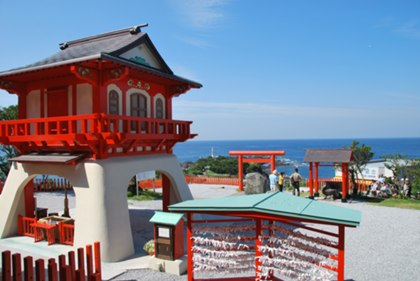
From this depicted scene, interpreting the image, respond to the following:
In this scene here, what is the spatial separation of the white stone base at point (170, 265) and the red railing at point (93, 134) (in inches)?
143

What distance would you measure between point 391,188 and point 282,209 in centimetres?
1938

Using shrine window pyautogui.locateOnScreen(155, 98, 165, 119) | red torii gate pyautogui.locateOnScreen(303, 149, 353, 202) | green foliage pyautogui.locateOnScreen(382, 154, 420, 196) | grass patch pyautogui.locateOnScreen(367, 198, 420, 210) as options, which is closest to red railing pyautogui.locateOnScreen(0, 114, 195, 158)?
shrine window pyautogui.locateOnScreen(155, 98, 165, 119)

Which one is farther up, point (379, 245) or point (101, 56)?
point (101, 56)

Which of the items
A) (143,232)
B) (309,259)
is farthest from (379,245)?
(143,232)

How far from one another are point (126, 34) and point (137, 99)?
9.52 feet

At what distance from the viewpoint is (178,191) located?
45.2ft

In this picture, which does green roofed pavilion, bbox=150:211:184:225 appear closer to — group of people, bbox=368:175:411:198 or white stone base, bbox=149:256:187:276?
white stone base, bbox=149:256:187:276

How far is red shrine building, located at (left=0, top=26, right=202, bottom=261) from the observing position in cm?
1002

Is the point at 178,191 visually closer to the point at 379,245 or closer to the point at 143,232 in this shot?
the point at 143,232

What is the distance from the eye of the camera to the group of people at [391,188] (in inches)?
832

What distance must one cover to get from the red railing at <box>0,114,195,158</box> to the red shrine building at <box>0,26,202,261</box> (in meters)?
0.03

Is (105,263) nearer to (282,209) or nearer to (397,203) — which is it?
(282,209)

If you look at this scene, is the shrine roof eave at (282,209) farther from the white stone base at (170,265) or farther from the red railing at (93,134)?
the red railing at (93,134)

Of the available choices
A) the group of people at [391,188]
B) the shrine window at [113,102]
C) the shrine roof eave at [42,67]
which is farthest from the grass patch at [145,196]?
the group of people at [391,188]
